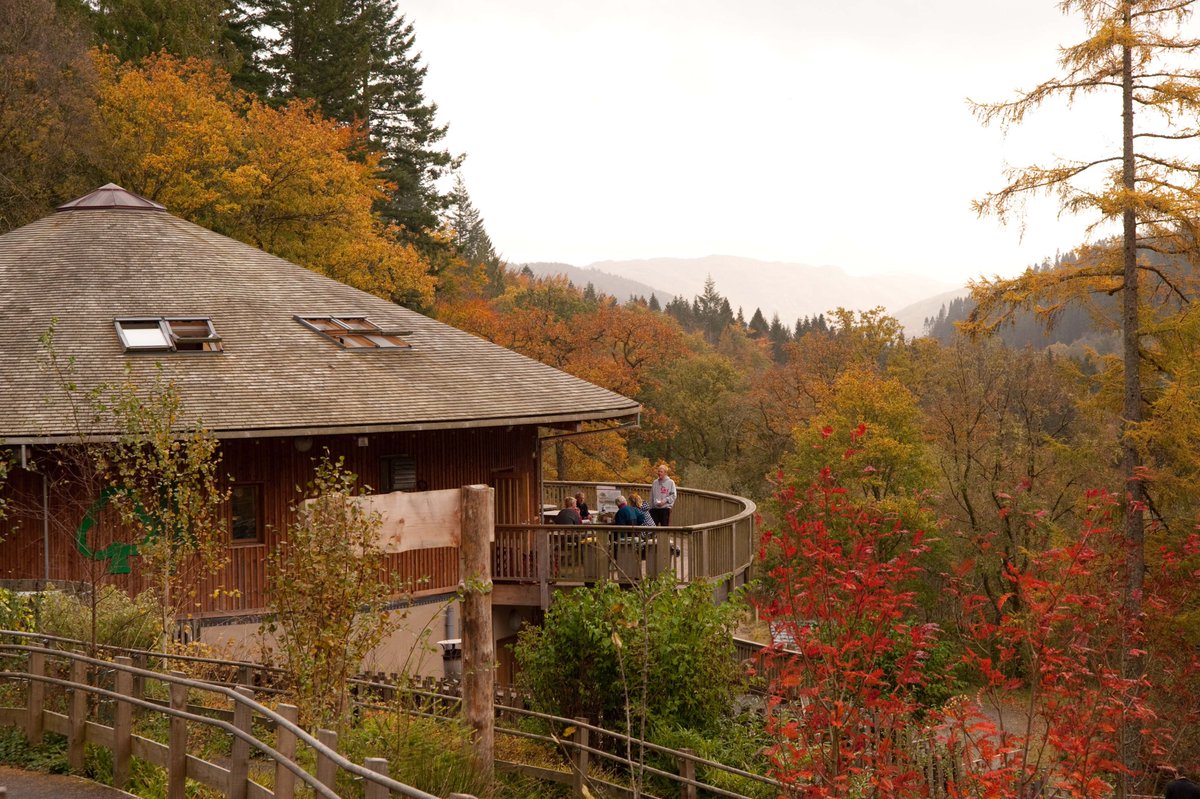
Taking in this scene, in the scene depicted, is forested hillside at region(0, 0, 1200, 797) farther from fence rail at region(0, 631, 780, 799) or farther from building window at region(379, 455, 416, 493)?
building window at region(379, 455, 416, 493)

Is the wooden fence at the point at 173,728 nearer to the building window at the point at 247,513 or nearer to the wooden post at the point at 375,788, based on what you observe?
the wooden post at the point at 375,788

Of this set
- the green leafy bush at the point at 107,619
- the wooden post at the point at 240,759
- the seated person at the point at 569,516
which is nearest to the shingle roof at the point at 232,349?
the seated person at the point at 569,516

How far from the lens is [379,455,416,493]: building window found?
19.4 metres

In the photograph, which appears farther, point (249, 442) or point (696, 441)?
point (696, 441)

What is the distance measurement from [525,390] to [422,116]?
4083cm

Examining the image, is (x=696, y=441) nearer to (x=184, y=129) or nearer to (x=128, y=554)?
(x=184, y=129)

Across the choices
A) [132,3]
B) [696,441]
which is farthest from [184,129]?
[696,441]

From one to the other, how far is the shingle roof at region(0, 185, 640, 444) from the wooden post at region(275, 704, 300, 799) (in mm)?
8687

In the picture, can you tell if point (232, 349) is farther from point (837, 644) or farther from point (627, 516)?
point (837, 644)

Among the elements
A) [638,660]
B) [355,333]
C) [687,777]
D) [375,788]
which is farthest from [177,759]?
[355,333]

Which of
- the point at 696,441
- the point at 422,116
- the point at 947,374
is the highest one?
the point at 422,116

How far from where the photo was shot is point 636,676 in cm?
1355

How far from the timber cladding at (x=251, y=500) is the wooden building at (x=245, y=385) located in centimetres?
3

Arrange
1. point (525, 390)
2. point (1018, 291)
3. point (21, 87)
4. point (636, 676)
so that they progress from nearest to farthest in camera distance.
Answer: point (636, 676)
point (525, 390)
point (1018, 291)
point (21, 87)
